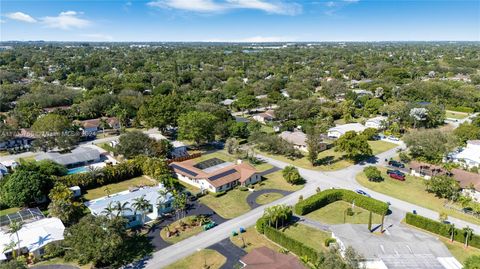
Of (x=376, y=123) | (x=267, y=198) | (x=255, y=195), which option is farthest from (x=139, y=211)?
(x=376, y=123)

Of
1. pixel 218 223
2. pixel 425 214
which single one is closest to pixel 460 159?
pixel 425 214

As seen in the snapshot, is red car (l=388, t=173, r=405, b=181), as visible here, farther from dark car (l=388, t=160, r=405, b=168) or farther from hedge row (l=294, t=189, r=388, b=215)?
hedge row (l=294, t=189, r=388, b=215)

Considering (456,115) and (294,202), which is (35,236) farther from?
(456,115)

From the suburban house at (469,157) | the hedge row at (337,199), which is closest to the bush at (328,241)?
the hedge row at (337,199)

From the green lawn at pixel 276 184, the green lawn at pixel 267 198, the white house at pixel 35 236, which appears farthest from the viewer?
the green lawn at pixel 276 184

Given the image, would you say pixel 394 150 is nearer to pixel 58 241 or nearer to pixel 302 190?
pixel 302 190

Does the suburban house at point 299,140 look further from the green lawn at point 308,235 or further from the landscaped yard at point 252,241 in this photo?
the landscaped yard at point 252,241
